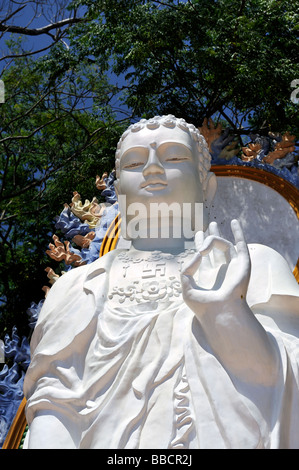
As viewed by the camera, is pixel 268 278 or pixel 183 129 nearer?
pixel 268 278

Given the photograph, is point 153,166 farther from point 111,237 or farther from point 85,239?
point 85,239

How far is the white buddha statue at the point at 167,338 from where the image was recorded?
2666 millimetres

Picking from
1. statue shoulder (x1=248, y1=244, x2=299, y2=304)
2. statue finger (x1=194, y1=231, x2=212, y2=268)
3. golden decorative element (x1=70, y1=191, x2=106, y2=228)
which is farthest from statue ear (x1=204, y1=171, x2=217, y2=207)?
golden decorative element (x1=70, y1=191, x2=106, y2=228)

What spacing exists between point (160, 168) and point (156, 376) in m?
1.05

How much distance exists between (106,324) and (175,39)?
16.1 feet

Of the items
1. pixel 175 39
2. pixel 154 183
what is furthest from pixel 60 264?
pixel 154 183

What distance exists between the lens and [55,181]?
8.11m

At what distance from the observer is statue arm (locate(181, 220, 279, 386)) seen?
2670 mm

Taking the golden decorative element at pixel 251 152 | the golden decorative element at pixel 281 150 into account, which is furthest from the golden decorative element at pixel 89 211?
the golden decorative element at pixel 281 150

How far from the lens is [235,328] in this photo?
8.75 feet

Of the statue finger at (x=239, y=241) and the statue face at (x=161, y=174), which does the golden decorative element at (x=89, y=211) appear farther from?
the statue finger at (x=239, y=241)

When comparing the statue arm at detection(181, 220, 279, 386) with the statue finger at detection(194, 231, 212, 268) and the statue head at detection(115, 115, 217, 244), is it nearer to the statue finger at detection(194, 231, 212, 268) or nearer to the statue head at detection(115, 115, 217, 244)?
the statue finger at detection(194, 231, 212, 268)

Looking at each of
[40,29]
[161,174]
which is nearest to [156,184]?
[161,174]

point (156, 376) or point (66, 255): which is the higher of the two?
point (66, 255)
